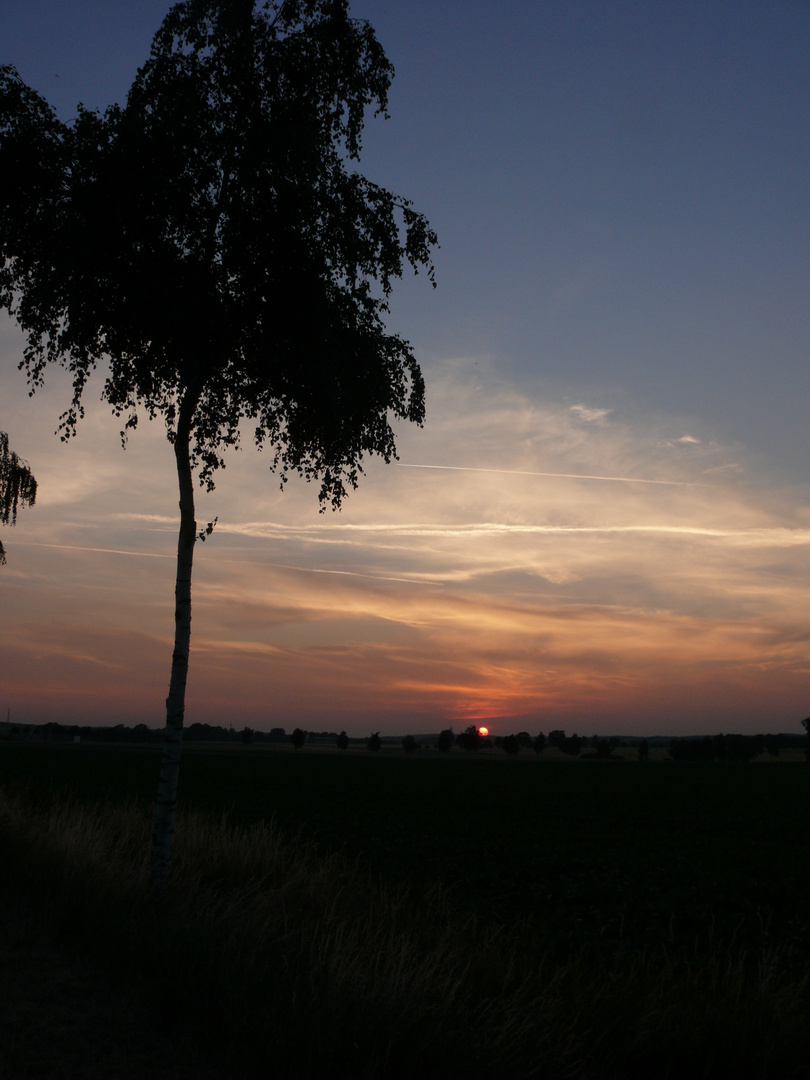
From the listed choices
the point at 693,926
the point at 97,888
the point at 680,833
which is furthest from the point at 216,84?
the point at 680,833

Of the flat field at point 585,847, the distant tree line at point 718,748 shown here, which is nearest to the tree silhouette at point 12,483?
the flat field at point 585,847

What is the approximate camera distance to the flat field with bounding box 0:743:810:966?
51.9ft

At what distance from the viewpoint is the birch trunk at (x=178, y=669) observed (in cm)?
994

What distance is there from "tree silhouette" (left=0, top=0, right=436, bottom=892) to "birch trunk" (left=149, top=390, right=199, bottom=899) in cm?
3

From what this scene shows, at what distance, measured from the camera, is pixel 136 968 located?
6562 mm

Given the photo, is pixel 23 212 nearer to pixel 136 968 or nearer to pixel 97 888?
pixel 97 888

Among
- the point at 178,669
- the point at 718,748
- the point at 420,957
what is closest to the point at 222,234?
the point at 178,669

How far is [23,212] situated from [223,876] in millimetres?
10001

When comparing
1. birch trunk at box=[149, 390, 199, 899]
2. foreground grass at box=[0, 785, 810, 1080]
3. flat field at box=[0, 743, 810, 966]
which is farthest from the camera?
flat field at box=[0, 743, 810, 966]

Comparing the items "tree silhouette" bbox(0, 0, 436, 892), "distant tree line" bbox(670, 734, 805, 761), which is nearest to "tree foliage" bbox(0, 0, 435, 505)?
"tree silhouette" bbox(0, 0, 436, 892)

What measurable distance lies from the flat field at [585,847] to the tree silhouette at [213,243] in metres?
7.68

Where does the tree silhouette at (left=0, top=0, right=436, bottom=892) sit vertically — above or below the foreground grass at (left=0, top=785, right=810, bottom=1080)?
above

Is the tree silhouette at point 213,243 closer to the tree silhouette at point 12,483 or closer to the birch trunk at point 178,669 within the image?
the birch trunk at point 178,669

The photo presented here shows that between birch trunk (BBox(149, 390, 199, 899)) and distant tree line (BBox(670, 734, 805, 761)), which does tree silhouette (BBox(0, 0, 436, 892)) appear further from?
distant tree line (BBox(670, 734, 805, 761))
